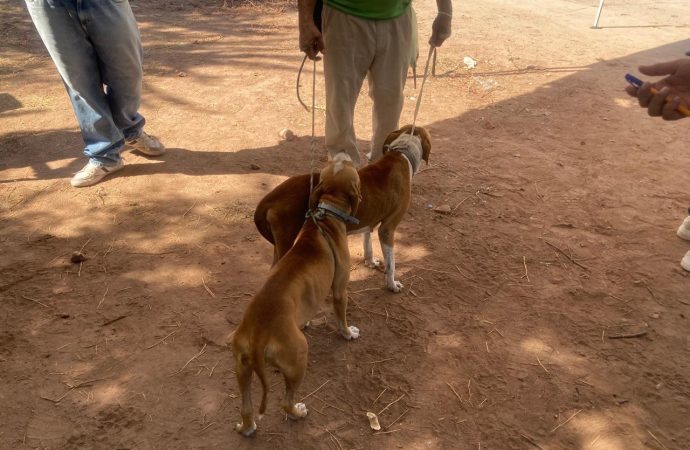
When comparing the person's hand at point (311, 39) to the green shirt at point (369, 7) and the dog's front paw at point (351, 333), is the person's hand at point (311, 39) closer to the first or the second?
the green shirt at point (369, 7)

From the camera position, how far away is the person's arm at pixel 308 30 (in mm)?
4091

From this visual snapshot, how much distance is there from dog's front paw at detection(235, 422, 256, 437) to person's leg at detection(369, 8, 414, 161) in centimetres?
304

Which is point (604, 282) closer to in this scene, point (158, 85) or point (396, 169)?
point (396, 169)

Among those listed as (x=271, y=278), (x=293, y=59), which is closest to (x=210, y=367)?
(x=271, y=278)

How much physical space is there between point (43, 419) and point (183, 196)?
2.80 metres

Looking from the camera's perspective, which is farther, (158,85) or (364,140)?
(158,85)

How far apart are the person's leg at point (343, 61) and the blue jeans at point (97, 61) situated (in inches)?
91.2

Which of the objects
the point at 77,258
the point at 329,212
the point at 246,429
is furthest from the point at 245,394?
the point at 77,258

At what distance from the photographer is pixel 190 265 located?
4.45 metres

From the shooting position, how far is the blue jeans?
479 centimetres

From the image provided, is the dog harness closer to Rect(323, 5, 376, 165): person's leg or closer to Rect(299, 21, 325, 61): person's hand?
Rect(323, 5, 376, 165): person's leg

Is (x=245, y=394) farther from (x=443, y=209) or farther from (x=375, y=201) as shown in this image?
(x=443, y=209)

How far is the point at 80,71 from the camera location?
502 cm

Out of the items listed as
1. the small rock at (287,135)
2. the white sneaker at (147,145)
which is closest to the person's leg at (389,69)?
the small rock at (287,135)
